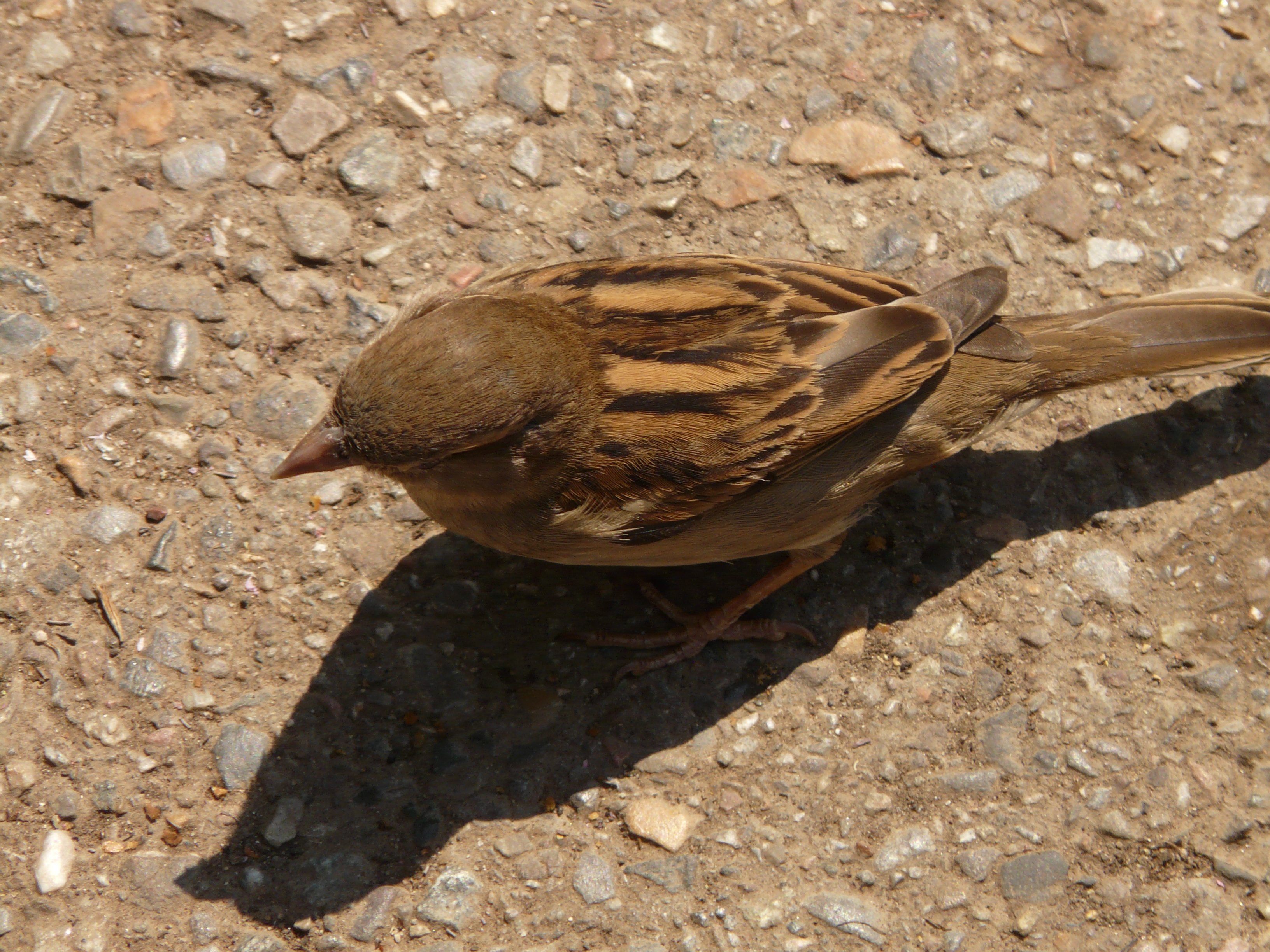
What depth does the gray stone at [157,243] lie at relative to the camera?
14.2 ft

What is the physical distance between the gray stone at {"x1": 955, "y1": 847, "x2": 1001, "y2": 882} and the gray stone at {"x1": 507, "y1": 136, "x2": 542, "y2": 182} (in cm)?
300

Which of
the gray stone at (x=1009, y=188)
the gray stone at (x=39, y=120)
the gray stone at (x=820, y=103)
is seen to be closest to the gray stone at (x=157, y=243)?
the gray stone at (x=39, y=120)

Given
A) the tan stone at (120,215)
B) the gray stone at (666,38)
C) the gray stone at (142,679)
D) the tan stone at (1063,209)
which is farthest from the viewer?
the gray stone at (666,38)

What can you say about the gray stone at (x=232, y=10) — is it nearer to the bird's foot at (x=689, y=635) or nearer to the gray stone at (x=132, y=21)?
the gray stone at (x=132, y=21)

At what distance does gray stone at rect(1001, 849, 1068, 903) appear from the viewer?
3.75 meters

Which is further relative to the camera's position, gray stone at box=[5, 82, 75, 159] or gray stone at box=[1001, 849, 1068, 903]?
gray stone at box=[5, 82, 75, 159]

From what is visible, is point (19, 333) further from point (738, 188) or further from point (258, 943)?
point (738, 188)

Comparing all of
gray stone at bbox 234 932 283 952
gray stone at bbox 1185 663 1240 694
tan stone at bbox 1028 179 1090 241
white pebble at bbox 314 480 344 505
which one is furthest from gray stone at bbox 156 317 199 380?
gray stone at bbox 1185 663 1240 694

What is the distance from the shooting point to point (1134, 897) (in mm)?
3764

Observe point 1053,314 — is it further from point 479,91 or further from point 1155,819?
point 479,91

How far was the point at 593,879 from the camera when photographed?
→ 3.73m

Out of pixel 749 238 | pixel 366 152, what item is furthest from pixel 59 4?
pixel 749 238

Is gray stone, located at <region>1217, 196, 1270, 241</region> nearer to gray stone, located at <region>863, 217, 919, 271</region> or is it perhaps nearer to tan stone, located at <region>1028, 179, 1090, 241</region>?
tan stone, located at <region>1028, 179, 1090, 241</region>

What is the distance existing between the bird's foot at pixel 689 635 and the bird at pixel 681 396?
1.21 feet
